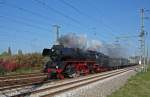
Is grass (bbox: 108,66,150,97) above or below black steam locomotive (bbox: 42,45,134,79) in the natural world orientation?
below

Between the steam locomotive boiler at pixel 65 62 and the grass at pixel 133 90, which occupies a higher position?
the steam locomotive boiler at pixel 65 62

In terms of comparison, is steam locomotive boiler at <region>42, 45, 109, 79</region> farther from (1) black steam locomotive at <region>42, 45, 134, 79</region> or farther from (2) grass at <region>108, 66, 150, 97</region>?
(2) grass at <region>108, 66, 150, 97</region>

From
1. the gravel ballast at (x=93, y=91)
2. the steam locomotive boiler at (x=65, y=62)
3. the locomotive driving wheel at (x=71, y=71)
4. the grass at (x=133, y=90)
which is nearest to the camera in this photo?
the gravel ballast at (x=93, y=91)

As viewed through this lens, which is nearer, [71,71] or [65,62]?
[65,62]

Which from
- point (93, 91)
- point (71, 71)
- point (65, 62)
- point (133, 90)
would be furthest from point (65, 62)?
point (133, 90)

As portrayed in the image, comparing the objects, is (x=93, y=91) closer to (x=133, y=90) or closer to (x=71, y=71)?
(x=133, y=90)

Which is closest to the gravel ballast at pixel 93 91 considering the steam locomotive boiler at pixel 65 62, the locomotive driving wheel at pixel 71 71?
the steam locomotive boiler at pixel 65 62

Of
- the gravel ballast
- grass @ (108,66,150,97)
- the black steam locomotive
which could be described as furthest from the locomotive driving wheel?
grass @ (108,66,150,97)

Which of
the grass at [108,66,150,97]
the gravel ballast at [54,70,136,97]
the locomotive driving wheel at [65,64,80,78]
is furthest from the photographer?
the locomotive driving wheel at [65,64,80,78]

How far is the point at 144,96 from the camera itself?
54.4 ft

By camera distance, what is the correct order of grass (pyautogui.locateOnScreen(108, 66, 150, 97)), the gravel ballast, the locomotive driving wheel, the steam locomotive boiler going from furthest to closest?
the locomotive driving wheel < the steam locomotive boiler < grass (pyautogui.locateOnScreen(108, 66, 150, 97)) < the gravel ballast

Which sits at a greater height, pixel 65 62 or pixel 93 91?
pixel 65 62

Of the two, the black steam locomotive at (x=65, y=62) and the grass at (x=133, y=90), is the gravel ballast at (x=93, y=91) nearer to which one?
the grass at (x=133, y=90)

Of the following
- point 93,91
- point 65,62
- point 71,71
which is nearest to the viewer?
point 93,91
